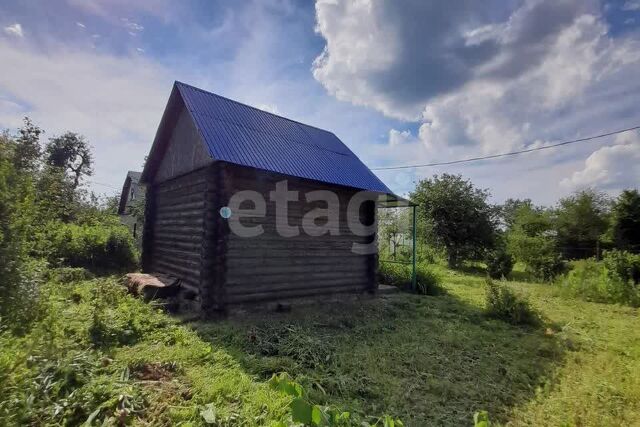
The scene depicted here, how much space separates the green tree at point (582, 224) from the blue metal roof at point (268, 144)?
16624 mm

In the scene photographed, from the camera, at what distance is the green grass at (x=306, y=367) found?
3.29 metres

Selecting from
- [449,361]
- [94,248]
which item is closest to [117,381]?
[449,361]

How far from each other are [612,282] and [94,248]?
62.9 ft

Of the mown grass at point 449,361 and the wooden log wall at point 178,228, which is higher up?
the wooden log wall at point 178,228

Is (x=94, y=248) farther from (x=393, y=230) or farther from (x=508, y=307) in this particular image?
(x=393, y=230)

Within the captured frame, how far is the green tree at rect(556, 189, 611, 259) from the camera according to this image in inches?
755

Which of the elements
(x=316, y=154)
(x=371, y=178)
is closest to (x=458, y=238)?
(x=371, y=178)

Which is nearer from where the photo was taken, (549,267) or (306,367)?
(306,367)

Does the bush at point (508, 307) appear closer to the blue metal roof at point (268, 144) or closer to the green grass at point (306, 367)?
the green grass at point (306, 367)

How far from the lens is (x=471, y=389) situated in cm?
460

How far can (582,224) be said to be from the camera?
786 inches

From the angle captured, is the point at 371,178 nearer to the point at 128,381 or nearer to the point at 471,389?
the point at 471,389

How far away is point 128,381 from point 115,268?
1085 cm

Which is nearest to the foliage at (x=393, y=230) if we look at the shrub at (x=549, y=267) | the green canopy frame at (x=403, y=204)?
the green canopy frame at (x=403, y=204)
